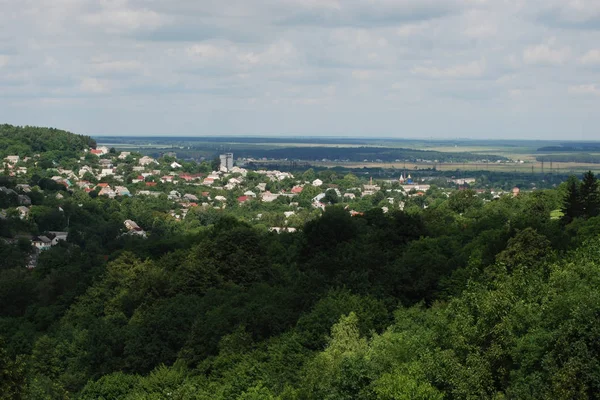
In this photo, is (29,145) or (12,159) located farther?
(29,145)

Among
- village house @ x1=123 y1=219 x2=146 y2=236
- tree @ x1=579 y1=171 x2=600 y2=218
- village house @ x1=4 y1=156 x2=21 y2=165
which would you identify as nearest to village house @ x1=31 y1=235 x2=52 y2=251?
village house @ x1=123 y1=219 x2=146 y2=236

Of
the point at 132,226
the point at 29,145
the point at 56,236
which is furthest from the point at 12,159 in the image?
the point at 56,236

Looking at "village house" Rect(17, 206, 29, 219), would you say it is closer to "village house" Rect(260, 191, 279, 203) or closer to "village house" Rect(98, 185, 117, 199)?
"village house" Rect(98, 185, 117, 199)

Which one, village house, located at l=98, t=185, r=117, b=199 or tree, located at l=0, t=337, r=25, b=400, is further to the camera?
village house, located at l=98, t=185, r=117, b=199

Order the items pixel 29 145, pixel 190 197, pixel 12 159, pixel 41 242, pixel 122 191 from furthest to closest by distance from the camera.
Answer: pixel 29 145
pixel 12 159
pixel 190 197
pixel 122 191
pixel 41 242

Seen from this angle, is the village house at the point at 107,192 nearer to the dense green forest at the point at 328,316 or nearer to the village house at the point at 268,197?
the village house at the point at 268,197

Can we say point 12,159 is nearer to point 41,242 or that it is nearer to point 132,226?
point 132,226

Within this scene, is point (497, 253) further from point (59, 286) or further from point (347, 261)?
point (59, 286)

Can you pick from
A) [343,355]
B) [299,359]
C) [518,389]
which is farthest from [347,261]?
[518,389]

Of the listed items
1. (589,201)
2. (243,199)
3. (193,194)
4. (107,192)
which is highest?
(589,201)
